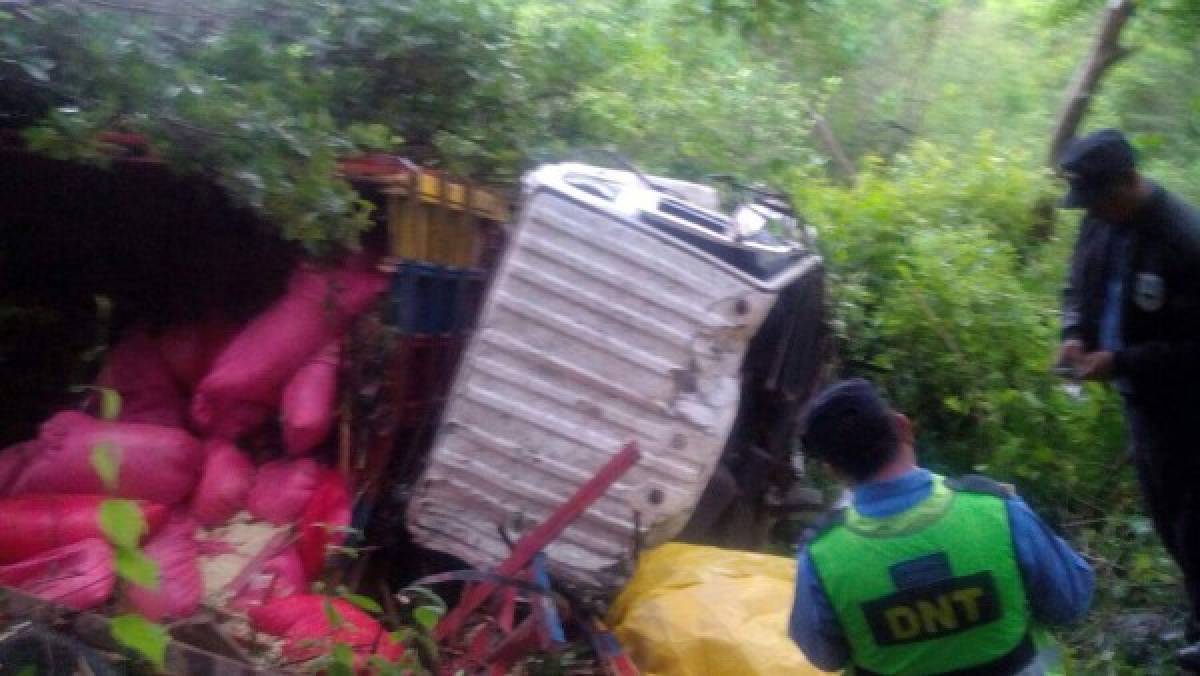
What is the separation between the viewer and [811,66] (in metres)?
10.9

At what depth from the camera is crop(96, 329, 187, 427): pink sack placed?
15.9ft

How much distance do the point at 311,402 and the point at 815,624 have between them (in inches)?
101

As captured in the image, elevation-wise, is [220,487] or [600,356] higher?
[600,356]

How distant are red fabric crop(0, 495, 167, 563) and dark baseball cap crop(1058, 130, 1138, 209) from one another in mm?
2835

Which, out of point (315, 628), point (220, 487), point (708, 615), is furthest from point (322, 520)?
point (708, 615)

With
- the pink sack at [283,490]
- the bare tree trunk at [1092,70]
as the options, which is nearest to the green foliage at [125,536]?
the pink sack at [283,490]

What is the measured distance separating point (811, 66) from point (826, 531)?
9.01 m

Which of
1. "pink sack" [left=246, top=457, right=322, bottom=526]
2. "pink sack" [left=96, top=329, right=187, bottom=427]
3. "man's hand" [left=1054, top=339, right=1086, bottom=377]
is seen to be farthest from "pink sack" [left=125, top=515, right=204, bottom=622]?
"man's hand" [left=1054, top=339, right=1086, bottom=377]

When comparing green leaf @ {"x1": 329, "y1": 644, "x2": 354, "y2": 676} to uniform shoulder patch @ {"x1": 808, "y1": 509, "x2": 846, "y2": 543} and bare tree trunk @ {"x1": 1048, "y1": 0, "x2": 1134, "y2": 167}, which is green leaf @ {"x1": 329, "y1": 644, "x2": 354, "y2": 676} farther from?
bare tree trunk @ {"x1": 1048, "y1": 0, "x2": 1134, "y2": 167}

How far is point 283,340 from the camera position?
15.3 feet

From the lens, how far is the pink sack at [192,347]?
16.4ft

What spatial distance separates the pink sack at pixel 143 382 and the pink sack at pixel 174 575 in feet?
1.85

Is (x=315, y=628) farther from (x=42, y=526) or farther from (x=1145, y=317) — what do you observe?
(x=1145, y=317)

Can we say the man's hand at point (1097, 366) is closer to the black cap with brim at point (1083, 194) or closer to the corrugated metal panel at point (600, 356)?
the black cap with brim at point (1083, 194)
